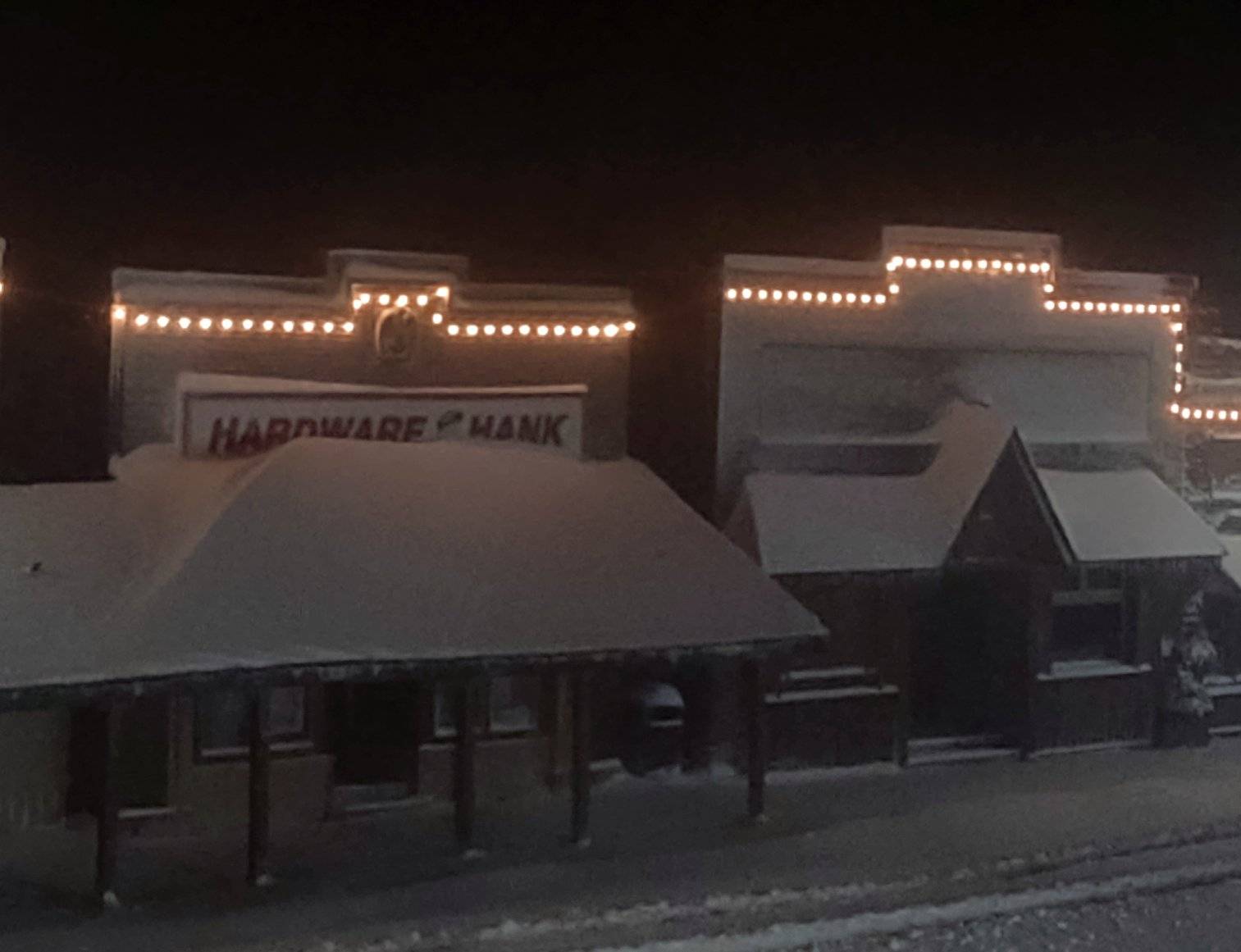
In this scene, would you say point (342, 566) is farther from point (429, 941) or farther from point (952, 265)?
point (952, 265)

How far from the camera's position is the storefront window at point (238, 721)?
15.1 meters

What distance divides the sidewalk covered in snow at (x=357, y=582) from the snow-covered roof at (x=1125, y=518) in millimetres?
4718

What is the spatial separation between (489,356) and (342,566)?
343cm

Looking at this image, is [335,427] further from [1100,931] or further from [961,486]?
[1100,931]

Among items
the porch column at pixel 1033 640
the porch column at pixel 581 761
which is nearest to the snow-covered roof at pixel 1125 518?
the porch column at pixel 1033 640

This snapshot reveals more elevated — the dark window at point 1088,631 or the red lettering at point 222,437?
the red lettering at point 222,437

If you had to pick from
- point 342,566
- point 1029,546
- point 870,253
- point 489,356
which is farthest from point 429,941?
point 870,253

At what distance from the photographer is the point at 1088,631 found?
19375mm

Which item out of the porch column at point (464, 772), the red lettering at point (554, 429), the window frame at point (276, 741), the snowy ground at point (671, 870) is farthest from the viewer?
the red lettering at point (554, 429)

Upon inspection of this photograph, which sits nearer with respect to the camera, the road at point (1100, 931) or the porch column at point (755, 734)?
the road at point (1100, 931)

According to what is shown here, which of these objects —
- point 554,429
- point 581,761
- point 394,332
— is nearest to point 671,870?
point 581,761

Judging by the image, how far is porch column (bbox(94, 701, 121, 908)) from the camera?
12.8m

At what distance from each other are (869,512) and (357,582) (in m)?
5.96

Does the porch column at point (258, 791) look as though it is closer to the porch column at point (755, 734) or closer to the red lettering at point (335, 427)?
the red lettering at point (335, 427)
